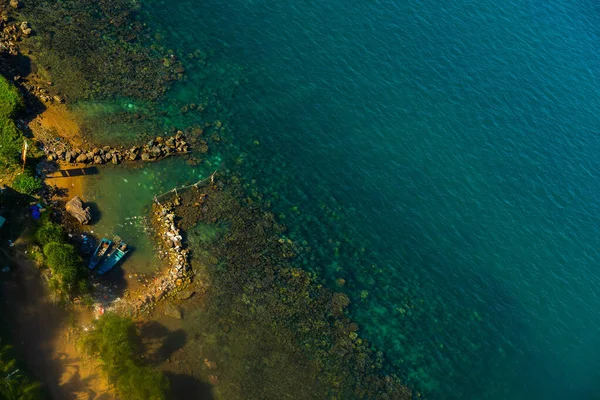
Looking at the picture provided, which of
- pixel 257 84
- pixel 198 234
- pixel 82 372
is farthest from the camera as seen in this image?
pixel 257 84

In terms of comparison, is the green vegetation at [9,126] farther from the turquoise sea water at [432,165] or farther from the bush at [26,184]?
the turquoise sea water at [432,165]

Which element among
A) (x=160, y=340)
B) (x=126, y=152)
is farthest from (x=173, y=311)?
(x=126, y=152)

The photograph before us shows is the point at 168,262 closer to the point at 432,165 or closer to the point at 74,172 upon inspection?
the point at 74,172

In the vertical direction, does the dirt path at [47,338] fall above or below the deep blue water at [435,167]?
below

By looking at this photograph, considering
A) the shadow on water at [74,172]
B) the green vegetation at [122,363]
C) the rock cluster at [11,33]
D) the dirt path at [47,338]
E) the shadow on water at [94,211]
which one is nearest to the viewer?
the dirt path at [47,338]

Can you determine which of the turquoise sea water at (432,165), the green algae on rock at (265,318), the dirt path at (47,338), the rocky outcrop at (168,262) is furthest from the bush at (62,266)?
the turquoise sea water at (432,165)

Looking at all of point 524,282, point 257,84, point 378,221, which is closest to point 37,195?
point 257,84

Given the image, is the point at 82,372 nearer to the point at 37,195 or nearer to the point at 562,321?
the point at 37,195

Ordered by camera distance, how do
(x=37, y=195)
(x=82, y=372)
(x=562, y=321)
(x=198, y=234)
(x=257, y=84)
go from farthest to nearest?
(x=257, y=84) → (x=562, y=321) → (x=198, y=234) → (x=37, y=195) → (x=82, y=372)
